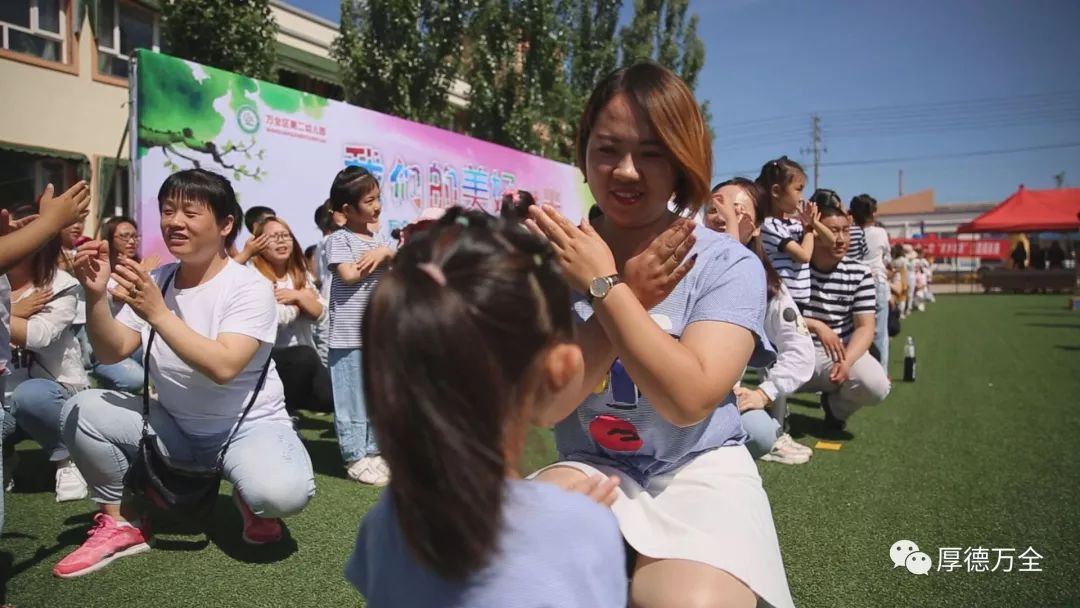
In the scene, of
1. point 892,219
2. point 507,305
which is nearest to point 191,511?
point 507,305

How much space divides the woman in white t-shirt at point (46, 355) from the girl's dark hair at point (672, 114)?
11.2 ft

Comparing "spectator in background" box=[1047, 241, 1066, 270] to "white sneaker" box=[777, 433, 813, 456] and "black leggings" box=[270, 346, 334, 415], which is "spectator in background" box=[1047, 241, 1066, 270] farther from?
"black leggings" box=[270, 346, 334, 415]

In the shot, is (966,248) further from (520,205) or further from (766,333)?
(520,205)

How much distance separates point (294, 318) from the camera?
4.88m

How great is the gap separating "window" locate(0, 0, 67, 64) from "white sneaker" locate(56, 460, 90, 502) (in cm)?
983

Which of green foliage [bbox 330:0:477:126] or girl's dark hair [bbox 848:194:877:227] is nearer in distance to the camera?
girl's dark hair [bbox 848:194:877:227]

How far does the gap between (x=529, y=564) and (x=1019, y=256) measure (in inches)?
1291

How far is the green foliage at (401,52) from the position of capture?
14.6 metres

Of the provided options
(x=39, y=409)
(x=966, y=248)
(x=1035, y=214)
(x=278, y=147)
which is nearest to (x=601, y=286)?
(x=39, y=409)

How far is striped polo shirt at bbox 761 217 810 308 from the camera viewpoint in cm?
486

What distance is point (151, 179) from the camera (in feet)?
17.7

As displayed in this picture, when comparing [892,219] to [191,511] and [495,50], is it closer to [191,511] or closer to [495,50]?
[495,50]

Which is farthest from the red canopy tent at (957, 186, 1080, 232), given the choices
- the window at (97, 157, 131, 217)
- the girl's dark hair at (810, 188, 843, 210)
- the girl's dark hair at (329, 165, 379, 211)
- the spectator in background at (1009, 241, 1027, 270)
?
the girl's dark hair at (329, 165, 379, 211)

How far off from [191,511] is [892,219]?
64562 millimetres
